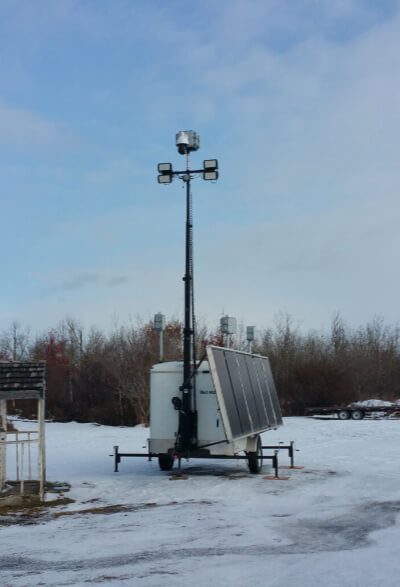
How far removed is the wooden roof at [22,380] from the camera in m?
13.2

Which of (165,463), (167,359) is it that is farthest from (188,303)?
(167,359)

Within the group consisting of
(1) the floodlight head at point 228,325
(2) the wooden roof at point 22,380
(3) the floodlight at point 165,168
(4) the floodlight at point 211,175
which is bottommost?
(2) the wooden roof at point 22,380

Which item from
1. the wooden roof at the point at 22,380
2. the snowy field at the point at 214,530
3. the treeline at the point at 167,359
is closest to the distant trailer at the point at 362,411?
the treeline at the point at 167,359

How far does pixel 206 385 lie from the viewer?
16078mm

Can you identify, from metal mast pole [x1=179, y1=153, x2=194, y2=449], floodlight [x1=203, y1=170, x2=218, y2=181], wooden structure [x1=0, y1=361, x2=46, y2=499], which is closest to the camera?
wooden structure [x1=0, y1=361, x2=46, y2=499]

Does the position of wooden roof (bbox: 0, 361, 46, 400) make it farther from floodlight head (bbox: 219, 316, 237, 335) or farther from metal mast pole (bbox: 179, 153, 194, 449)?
floodlight head (bbox: 219, 316, 237, 335)

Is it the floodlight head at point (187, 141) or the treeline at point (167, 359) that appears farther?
the treeline at point (167, 359)

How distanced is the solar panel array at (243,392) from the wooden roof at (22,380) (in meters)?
3.30

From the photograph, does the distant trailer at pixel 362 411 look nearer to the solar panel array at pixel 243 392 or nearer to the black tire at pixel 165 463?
the solar panel array at pixel 243 392

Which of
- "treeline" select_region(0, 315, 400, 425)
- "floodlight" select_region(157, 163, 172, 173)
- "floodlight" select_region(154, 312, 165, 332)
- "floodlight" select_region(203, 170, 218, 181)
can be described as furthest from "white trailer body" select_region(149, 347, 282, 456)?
"treeline" select_region(0, 315, 400, 425)

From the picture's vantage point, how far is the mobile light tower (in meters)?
15.7

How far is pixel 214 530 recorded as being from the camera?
9906mm

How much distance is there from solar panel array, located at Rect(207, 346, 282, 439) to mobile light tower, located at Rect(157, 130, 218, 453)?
101cm

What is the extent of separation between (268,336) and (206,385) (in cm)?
4429
